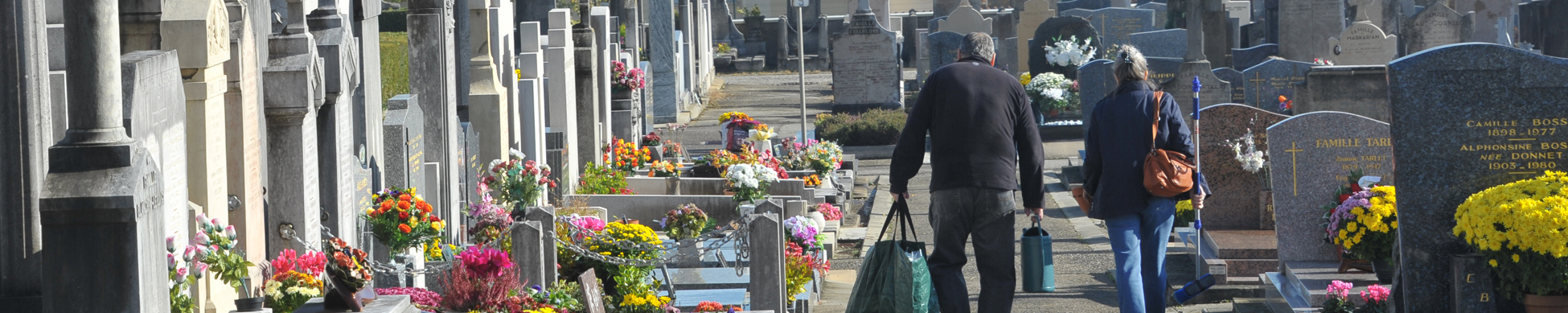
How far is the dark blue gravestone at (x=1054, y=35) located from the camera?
70.0 ft

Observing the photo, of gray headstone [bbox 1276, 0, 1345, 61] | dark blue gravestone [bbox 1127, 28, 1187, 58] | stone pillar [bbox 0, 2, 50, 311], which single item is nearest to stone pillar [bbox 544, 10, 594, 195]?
stone pillar [bbox 0, 2, 50, 311]

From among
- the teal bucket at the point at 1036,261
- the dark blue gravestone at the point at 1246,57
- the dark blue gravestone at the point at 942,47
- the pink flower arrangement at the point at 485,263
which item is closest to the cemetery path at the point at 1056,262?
the teal bucket at the point at 1036,261

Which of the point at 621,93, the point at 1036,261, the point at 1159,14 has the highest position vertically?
the point at 1159,14

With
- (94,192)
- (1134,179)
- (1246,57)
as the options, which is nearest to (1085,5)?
(1246,57)

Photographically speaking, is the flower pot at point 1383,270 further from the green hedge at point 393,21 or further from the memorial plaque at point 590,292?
the green hedge at point 393,21

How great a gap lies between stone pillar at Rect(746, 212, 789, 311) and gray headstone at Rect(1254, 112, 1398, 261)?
3.02 meters

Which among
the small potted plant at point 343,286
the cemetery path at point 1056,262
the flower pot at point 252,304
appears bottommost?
the cemetery path at point 1056,262

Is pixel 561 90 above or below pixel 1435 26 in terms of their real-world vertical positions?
below

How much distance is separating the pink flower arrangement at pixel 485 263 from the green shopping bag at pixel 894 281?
1.38m

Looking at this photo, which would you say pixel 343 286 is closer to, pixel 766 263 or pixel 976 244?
pixel 976 244

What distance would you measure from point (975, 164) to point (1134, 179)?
2.61ft

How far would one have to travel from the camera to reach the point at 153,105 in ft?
15.9

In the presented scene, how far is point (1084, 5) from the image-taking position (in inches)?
1148

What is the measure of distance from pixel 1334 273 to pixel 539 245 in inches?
165
